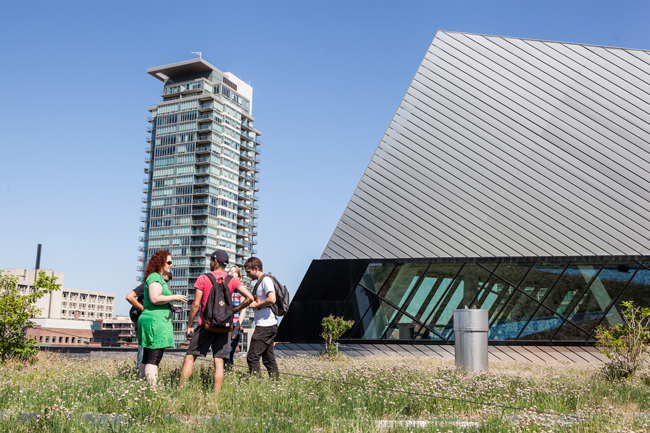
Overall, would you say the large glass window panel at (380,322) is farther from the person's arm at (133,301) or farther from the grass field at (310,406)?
the person's arm at (133,301)

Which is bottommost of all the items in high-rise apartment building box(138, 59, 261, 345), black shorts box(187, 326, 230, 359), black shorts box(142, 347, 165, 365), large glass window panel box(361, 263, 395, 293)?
black shorts box(142, 347, 165, 365)

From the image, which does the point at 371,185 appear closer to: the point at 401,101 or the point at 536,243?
the point at 401,101

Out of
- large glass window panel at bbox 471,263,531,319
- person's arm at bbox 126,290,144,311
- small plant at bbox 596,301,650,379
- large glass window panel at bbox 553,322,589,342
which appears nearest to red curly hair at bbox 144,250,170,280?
person's arm at bbox 126,290,144,311

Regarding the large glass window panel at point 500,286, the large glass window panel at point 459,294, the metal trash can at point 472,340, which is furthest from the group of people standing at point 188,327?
the large glass window panel at point 500,286

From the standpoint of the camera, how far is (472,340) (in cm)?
971

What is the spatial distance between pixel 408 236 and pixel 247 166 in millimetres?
97951

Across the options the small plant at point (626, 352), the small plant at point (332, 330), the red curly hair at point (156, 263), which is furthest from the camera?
the small plant at point (332, 330)

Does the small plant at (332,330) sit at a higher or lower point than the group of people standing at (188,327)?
lower

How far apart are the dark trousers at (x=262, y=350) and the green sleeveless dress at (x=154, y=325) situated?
4.15 feet

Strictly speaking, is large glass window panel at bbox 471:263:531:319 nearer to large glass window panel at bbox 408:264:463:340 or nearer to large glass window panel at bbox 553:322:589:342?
large glass window panel at bbox 408:264:463:340

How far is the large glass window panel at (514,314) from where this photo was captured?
50.9 feet

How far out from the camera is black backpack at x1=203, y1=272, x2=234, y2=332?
18.8 ft

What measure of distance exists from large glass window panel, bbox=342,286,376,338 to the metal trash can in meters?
6.60

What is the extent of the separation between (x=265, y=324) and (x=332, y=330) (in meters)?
8.59
